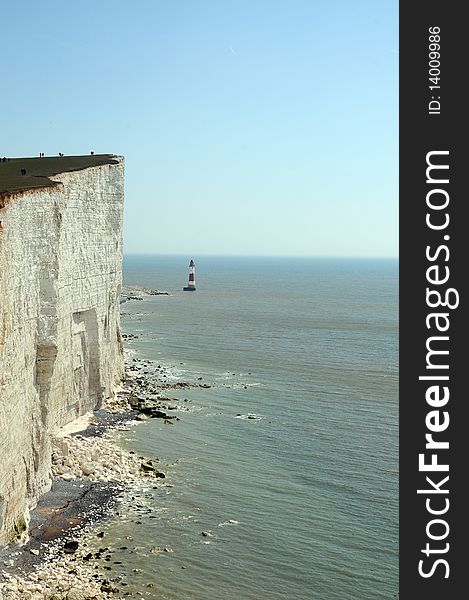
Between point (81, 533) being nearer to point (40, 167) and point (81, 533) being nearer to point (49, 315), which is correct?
point (49, 315)

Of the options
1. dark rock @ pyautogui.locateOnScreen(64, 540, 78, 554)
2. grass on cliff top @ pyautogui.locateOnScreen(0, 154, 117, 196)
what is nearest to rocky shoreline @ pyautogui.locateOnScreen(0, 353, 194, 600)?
dark rock @ pyautogui.locateOnScreen(64, 540, 78, 554)

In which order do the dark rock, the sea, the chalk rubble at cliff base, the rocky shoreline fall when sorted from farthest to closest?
the dark rock < the sea < the rocky shoreline < the chalk rubble at cliff base

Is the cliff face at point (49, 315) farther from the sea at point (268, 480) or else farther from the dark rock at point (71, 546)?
the sea at point (268, 480)

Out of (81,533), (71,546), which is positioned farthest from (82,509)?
(71,546)

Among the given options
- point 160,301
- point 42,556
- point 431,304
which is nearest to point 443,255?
point 431,304

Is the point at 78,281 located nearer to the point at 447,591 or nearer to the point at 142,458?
the point at 142,458

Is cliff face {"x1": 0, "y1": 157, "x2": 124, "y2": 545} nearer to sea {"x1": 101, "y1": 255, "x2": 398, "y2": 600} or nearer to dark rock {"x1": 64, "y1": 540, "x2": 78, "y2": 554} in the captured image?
dark rock {"x1": 64, "y1": 540, "x2": 78, "y2": 554}
